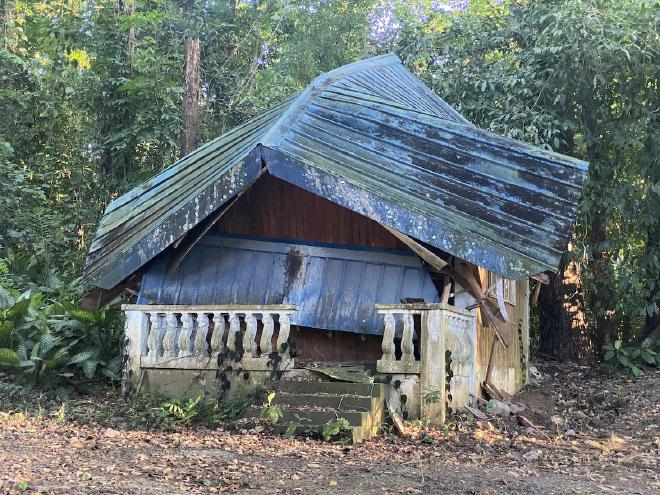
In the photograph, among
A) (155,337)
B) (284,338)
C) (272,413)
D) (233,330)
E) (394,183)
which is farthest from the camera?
(155,337)

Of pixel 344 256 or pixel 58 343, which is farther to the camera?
pixel 58 343

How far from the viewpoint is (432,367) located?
8.76 m

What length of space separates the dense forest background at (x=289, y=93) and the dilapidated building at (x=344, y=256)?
180 inches

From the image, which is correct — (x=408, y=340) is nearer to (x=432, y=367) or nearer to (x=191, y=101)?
(x=432, y=367)

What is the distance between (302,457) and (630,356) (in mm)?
10574

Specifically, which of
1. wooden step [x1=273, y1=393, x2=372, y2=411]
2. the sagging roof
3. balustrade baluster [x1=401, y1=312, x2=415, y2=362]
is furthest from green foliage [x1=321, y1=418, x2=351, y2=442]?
A: the sagging roof

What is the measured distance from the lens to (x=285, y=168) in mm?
9062

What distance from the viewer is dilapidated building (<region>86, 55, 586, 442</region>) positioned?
8781mm

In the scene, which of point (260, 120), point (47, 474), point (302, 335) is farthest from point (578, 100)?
point (47, 474)

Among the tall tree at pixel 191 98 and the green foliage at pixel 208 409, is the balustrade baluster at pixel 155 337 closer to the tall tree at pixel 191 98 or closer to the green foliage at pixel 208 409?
the green foliage at pixel 208 409

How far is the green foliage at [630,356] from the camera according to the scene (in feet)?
50.3

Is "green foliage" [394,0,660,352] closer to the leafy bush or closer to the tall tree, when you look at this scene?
the tall tree

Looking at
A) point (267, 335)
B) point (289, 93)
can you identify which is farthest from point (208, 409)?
point (289, 93)

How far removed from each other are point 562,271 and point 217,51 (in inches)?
391
